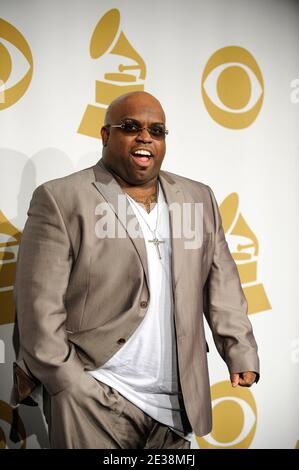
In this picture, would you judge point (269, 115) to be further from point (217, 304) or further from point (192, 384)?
point (192, 384)

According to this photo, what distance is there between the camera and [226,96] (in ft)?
11.5

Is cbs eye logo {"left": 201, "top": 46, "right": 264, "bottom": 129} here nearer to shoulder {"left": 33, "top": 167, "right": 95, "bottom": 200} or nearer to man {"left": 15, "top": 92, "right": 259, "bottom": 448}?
man {"left": 15, "top": 92, "right": 259, "bottom": 448}

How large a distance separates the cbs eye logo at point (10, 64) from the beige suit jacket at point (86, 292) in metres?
0.94

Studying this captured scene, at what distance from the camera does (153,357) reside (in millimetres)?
2461

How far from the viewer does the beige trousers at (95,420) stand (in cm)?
235

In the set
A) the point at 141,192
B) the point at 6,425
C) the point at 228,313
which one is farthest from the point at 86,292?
the point at 6,425

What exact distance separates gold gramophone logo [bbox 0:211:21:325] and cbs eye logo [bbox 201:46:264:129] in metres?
1.21

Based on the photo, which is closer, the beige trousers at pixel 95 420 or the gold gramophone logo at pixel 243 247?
the beige trousers at pixel 95 420

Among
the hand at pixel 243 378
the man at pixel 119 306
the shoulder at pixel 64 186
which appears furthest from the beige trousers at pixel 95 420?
the shoulder at pixel 64 186

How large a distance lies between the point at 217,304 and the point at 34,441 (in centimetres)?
134

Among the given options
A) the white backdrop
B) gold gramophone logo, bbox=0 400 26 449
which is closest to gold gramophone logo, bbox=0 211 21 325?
the white backdrop

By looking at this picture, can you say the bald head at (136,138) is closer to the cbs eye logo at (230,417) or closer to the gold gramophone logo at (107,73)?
the gold gramophone logo at (107,73)

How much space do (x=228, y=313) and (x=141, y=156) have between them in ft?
2.35

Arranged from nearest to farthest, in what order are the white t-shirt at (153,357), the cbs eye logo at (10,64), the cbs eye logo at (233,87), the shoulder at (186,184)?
the white t-shirt at (153,357) → the shoulder at (186,184) → the cbs eye logo at (10,64) → the cbs eye logo at (233,87)
